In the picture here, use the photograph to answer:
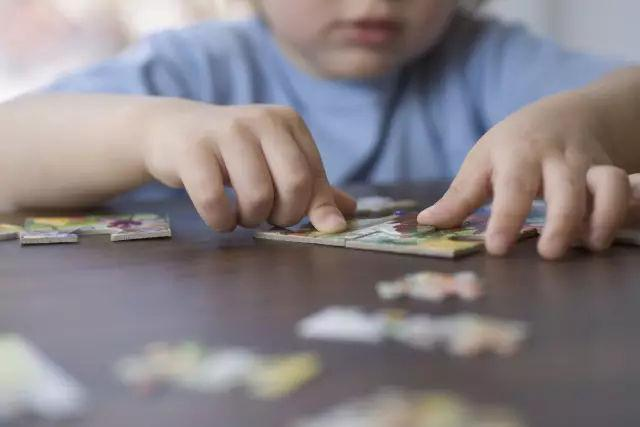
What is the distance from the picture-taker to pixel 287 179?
61 cm

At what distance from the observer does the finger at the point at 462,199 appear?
56 centimetres

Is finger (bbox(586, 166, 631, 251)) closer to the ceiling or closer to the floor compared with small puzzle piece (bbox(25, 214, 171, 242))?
closer to the ceiling

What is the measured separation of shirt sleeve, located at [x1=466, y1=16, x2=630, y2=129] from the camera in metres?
1.05

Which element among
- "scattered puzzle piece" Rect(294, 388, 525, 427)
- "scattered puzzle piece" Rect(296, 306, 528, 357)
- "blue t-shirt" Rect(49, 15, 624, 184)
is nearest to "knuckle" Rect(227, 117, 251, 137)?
"scattered puzzle piece" Rect(296, 306, 528, 357)

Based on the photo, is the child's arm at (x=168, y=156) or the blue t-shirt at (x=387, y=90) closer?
the child's arm at (x=168, y=156)

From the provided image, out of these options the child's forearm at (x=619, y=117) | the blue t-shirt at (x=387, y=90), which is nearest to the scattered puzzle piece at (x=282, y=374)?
the child's forearm at (x=619, y=117)

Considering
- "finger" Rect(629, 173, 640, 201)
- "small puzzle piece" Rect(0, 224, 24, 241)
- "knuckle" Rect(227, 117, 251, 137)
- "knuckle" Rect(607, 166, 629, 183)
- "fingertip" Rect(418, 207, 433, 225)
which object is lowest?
"small puzzle piece" Rect(0, 224, 24, 241)

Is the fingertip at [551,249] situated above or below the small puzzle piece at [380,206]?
above

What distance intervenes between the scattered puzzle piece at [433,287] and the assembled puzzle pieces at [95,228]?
0.84 ft

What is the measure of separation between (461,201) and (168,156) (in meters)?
0.27

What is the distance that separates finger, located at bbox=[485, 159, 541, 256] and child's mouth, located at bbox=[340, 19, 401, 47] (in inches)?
19.8

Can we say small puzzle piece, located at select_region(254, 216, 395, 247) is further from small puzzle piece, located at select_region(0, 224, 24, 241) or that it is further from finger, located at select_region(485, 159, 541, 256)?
small puzzle piece, located at select_region(0, 224, 24, 241)

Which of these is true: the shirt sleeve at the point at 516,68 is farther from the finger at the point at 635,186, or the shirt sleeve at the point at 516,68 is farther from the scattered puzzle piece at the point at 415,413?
the scattered puzzle piece at the point at 415,413

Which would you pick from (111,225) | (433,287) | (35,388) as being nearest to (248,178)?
(111,225)
